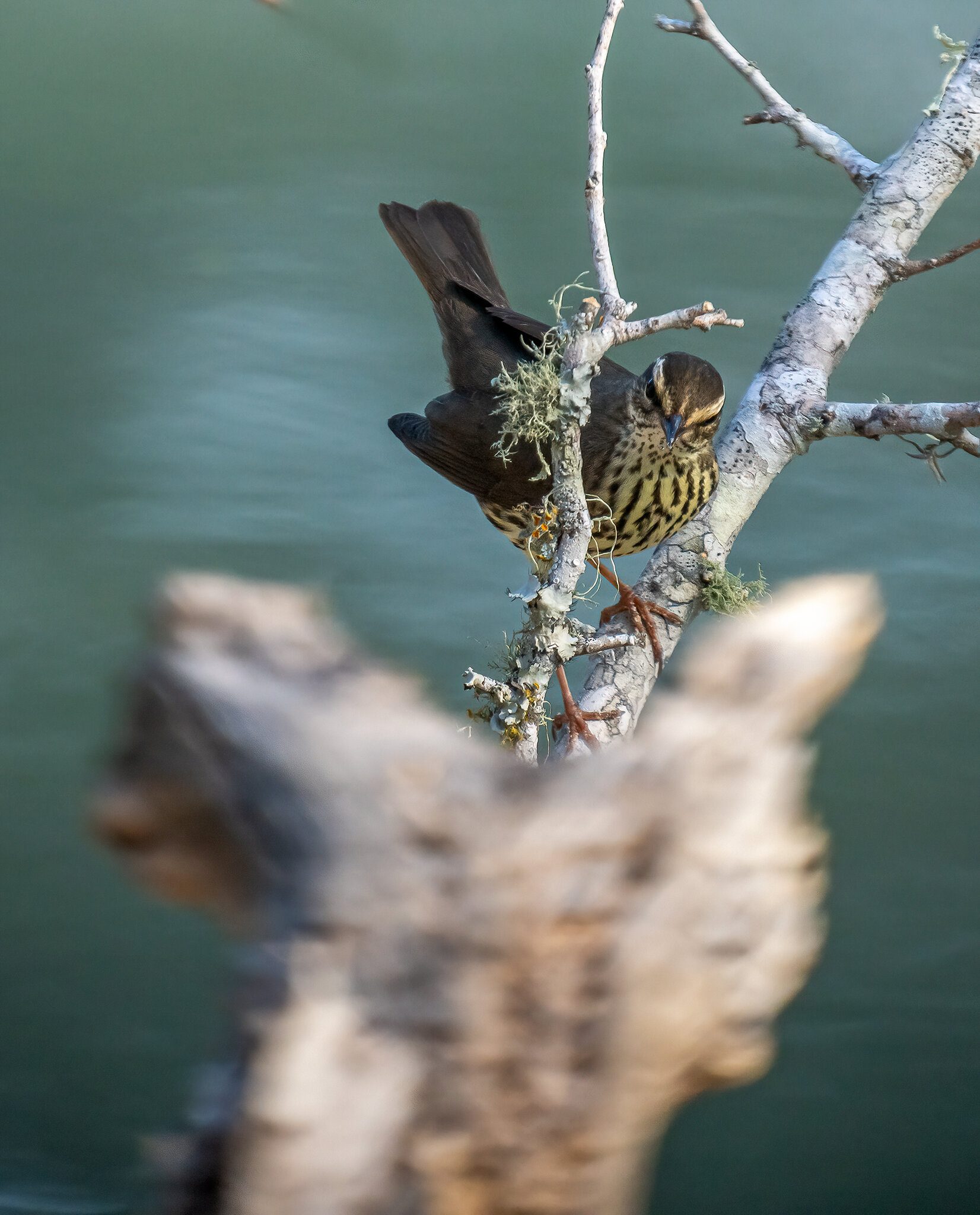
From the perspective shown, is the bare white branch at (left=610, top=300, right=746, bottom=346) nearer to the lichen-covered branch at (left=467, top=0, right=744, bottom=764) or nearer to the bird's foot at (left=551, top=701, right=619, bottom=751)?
the lichen-covered branch at (left=467, top=0, right=744, bottom=764)

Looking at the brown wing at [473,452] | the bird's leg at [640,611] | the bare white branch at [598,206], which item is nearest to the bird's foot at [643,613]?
the bird's leg at [640,611]

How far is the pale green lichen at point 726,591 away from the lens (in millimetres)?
1755

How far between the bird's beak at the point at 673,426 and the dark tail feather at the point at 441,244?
492 mm

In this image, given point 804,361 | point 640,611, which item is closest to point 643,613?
point 640,611

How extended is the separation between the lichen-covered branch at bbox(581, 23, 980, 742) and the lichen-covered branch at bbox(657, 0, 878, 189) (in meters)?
0.05

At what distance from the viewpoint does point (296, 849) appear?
0.73 m

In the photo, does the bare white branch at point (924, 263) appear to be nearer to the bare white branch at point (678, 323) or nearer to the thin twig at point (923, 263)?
the thin twig at point (923, 263)

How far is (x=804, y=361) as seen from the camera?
6.38 ft

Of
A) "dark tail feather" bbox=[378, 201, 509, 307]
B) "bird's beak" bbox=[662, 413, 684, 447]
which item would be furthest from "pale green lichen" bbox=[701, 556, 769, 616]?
"dark tail feather" bbox=[378, 201, 509, 307]

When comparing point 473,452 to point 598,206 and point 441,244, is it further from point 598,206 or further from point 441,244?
point 598,206

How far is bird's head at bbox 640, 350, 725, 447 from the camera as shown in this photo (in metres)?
1.73

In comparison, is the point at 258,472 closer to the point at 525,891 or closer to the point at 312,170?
the point at 312,170

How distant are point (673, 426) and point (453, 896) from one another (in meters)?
1.13

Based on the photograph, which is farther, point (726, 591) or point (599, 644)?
point (726, 591)
